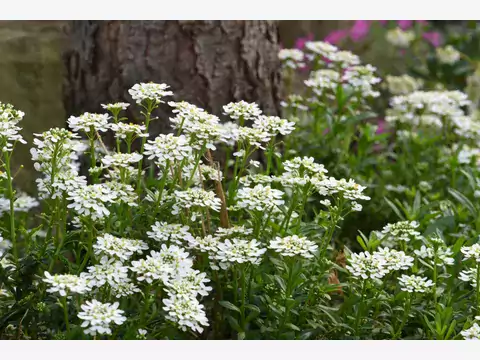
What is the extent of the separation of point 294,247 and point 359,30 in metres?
3.56

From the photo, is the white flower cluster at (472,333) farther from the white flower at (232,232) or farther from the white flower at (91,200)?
the white flower at (91,200)

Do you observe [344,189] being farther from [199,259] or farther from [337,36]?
[337,36]

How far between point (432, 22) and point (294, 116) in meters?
2.52

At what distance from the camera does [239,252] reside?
1782 mm

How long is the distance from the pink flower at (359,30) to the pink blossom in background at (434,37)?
40 centimetres

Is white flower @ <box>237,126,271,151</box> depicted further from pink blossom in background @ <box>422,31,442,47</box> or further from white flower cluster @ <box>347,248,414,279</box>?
pink blossom in background @ <box>422,31,442,47</box>

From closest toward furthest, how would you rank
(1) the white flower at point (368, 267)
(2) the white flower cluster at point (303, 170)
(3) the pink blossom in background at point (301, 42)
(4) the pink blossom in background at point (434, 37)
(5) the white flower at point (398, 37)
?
(1) the white flower at point (368, 267)
(2) the white flower cluster at point (303, 170)
(5) the white flower at point (398, 37)
(3) the pink blossom in background at point (301, 42)
(4) the pink blossom in background at point (434, 37)

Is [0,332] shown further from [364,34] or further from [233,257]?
[364,34]

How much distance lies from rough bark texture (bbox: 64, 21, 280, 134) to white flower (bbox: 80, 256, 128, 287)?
3.76ft

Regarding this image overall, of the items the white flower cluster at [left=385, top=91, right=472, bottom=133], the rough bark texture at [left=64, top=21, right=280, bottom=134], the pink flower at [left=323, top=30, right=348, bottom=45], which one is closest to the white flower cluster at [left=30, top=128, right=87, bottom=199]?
the rough bark texture at [left=64, top=21, right=280, bottom=134]

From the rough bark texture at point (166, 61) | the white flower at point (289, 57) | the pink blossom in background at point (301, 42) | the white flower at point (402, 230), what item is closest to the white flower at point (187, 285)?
the white flower at point (402, 230)

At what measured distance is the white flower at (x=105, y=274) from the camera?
1662 millimetres

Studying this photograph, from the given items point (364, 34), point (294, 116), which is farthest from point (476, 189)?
point (364, 34)

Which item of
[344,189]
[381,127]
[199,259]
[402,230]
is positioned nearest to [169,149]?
[199,259]
